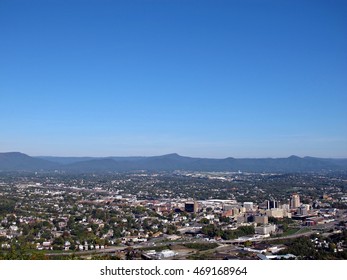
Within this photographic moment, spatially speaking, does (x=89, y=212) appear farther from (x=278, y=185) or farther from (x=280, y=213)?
(x=278, y=185)

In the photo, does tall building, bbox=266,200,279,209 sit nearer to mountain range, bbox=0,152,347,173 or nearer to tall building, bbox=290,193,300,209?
tall building, bbox=290,193,300,209

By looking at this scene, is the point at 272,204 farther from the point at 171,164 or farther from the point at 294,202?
the point at 171,164

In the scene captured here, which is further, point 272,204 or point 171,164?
point 171,164

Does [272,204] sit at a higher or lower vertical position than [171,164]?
lower

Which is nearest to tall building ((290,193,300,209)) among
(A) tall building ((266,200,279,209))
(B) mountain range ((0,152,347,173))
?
(A) tall building ((266,200,279,209))

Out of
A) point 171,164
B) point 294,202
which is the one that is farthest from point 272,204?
point 171,164

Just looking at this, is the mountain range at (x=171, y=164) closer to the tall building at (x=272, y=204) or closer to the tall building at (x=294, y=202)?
the tall building at (x=294, y=202)

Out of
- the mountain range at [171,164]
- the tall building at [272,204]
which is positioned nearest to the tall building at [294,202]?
the tall building at [272,204]
